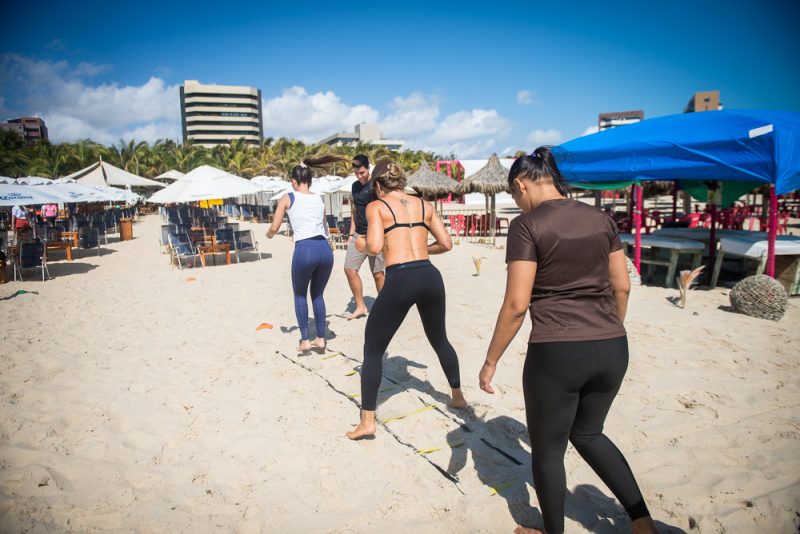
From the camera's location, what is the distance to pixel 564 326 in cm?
177

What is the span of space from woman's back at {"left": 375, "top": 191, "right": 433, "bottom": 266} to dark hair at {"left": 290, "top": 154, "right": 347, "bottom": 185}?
5.41 ft

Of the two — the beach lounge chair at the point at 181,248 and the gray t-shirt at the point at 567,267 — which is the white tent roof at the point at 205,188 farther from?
the gray t-shirt at the point at 567,267

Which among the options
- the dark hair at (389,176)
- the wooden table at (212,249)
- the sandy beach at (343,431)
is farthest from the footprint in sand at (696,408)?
the wooden table at (212,249)

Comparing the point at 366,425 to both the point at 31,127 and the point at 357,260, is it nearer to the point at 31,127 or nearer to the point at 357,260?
the point at 357,260

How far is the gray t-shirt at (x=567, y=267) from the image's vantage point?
1.76 meters

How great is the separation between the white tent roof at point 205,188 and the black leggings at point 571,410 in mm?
10229

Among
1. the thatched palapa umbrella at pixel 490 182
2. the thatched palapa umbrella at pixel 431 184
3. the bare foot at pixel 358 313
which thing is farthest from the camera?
the thatched palapa umbrella at pixel 431 184

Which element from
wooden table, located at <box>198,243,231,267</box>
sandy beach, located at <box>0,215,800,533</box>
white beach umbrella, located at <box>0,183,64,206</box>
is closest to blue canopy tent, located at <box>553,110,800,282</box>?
sandy beach, located at <box>0,215,800,533</box>

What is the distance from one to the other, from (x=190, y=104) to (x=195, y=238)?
4177 inches

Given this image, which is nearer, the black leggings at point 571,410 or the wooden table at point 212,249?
the black leggings at point 571,410

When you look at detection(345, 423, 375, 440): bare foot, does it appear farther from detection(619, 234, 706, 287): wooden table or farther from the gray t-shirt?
detection(619, 234, 706, 287): wooden table

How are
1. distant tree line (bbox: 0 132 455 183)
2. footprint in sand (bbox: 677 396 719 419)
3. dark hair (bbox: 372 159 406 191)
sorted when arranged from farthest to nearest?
distant tree line (bbox: 0 132 455 183) → footprint in sand (bbox: 677 396 719 419) → dark hair (bbox: 372 159 406 191)

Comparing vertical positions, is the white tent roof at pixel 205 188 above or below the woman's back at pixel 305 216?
above

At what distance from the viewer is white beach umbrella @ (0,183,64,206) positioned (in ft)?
29.4
